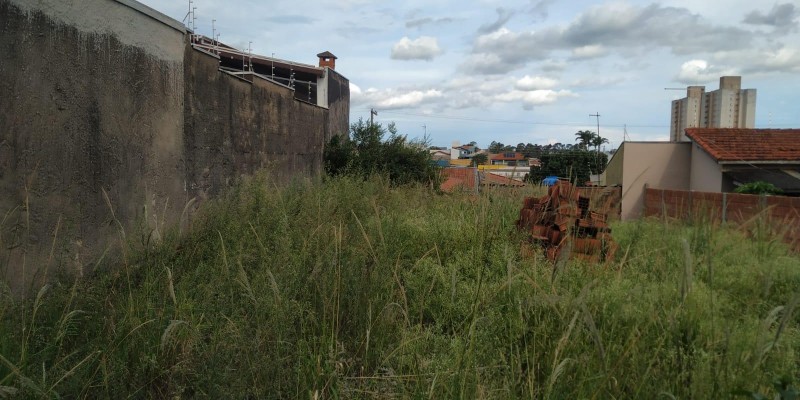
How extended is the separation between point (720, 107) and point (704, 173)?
9.08 meters

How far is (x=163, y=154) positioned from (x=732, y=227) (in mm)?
7260

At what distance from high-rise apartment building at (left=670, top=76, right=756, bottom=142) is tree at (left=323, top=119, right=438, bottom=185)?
55.4 ft

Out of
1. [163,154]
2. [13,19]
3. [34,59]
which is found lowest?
[163,154]

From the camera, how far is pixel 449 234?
17.5 feet

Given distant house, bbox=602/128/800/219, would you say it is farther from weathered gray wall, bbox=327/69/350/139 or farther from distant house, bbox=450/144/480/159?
distant house, bbox=450/144/480/159

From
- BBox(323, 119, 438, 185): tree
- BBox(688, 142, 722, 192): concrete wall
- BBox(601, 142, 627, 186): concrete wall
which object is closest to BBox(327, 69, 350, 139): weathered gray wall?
BBox(323, 119, 438, 185): tree

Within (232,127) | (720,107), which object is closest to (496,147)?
(720,107)

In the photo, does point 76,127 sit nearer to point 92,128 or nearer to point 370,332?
point 92,128

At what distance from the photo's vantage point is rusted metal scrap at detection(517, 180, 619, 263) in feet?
16.4

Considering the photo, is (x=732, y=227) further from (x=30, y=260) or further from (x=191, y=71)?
(x=30, y=260)

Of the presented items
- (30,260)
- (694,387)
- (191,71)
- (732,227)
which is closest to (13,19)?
(30,260)

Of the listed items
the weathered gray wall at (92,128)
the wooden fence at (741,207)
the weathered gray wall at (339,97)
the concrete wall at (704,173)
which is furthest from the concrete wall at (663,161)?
the weathered gray wall at (92,128)

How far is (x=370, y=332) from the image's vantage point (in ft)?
8.95

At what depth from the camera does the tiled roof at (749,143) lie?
17.9 meters
